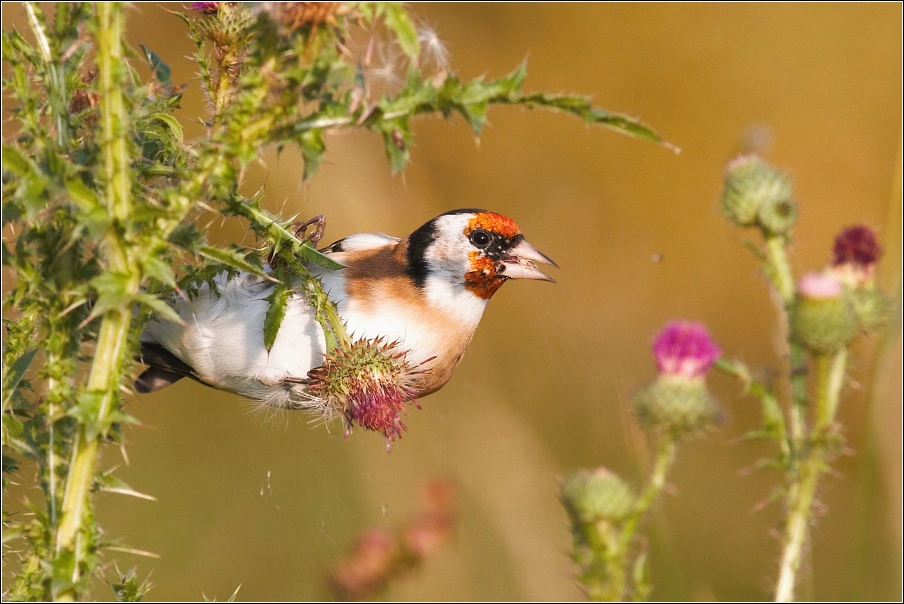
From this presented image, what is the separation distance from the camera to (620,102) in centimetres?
539

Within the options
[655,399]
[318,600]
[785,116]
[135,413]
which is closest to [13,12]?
[655,399]

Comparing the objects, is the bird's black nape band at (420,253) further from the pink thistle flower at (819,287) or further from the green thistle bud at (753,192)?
the pink thistle flower at (819,287)

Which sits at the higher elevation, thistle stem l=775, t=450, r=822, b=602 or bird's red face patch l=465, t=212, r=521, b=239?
bird's red face patch l=465, t=212, r=521, b=239

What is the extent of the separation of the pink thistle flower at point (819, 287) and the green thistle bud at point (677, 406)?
0.68ft

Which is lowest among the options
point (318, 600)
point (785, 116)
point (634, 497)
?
point (318, 600)

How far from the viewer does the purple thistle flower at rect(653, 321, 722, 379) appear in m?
1.39

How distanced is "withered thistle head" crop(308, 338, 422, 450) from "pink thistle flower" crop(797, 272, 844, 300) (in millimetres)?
731

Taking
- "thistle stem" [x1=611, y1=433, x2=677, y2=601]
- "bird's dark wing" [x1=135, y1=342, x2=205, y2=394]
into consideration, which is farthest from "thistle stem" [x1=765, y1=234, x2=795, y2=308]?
"bird's dark wing" [x1=135, y1=342, x2=205, y2=394]

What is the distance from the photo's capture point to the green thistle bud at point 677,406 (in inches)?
51.3

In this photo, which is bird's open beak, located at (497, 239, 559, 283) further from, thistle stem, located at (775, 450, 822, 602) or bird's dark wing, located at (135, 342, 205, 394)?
thistle stem, located at (775, 450, 822, 602)

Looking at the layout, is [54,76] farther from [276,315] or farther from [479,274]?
[479,274]

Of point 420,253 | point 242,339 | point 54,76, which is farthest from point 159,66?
point 420,253

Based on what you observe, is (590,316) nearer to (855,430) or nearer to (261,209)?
(855,430)

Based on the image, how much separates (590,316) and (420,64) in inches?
141
